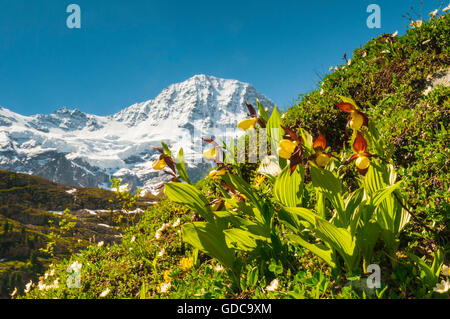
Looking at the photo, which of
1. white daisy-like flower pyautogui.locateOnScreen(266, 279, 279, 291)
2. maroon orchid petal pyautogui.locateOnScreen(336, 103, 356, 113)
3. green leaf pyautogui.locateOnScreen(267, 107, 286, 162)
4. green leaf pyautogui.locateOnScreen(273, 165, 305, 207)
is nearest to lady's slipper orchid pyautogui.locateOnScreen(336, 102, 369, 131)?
maroon orchid petal pyautogui.locateOnScreen(336, 103, 356, 113)

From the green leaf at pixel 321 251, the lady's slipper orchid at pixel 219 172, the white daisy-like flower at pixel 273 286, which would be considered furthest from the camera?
the lady's slipper orchid at pixel 219 172

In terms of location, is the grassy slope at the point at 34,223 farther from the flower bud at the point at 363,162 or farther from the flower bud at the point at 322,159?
the flower bud at the point at 363,162

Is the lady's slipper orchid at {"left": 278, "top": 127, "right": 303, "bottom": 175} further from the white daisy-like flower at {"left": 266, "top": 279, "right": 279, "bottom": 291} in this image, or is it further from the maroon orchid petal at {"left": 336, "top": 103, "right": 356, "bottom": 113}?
the white daisy-like flower at {"left": 266, "top": 279, "right": 279, "bottom": 291}

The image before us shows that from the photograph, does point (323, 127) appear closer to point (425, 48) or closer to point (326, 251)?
point (425, 48)

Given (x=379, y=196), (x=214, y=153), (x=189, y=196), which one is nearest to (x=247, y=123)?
(x=214, y=153)

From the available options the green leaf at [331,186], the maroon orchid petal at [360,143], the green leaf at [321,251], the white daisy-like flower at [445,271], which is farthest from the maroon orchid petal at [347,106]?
the white daisy-like flower at [445,271]

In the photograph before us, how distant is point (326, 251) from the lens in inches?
73.2

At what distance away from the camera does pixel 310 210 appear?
6.31 feet

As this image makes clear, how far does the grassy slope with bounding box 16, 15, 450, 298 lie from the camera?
2.02 meters

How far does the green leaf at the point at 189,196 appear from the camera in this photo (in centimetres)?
215

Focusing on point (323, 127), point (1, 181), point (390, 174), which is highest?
point (1, 181)

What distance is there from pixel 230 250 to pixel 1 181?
16413 millimetres
